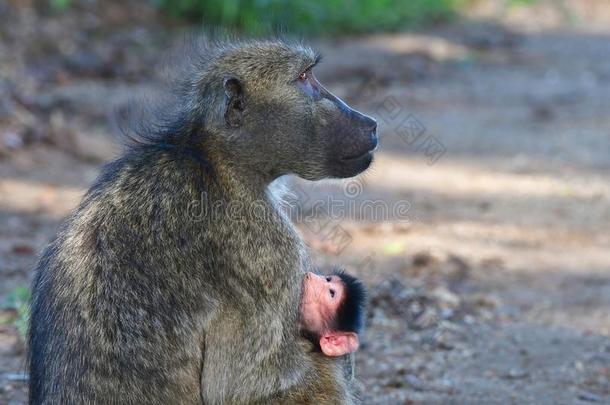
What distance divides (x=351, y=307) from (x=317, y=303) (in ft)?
0.46

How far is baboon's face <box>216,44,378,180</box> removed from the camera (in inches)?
148

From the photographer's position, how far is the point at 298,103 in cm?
381

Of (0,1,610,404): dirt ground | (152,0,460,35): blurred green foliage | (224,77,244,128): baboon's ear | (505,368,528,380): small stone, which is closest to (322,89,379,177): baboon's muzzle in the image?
(224,77,244,128): baboon's ear

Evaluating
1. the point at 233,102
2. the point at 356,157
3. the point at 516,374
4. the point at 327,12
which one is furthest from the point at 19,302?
the point at 327,12

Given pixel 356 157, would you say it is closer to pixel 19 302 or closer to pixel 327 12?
pixel 19 302

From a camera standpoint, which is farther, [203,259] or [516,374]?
[516,374]

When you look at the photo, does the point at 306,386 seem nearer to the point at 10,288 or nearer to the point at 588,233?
the point at 10,288

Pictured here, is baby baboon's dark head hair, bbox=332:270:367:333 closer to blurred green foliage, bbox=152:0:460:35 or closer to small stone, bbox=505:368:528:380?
small stone, bbox=505:368:528:380

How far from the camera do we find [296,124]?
381 centimetres

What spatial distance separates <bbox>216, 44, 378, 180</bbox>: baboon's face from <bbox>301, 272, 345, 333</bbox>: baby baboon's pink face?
0.38 metres

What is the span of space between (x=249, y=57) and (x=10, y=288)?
2.50 meters

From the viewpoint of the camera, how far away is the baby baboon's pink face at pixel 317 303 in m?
3.72

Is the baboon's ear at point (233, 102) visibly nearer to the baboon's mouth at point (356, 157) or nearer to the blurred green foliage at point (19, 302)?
the baboon's mouth at point (356, 157)

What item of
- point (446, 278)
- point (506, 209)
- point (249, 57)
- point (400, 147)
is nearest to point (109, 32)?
point (400, 147)
